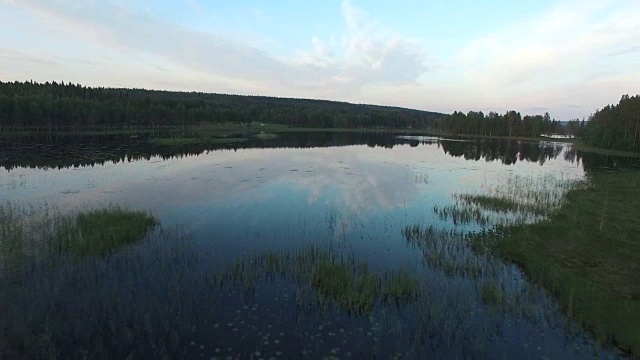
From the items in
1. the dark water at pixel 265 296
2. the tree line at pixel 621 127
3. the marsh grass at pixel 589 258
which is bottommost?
the dark water at pixel 265 296

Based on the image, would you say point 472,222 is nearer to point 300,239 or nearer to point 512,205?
point 512,205

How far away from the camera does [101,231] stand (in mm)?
18047

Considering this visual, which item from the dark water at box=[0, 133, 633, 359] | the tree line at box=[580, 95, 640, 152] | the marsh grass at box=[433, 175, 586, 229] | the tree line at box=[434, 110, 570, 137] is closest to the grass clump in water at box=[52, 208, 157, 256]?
the dark water at box=[0, 133, 633, 359]

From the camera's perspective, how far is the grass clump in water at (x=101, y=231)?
16.3 metres

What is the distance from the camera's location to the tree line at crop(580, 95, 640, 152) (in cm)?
7931

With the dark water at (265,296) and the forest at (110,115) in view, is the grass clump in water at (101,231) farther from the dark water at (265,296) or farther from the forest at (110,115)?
the forest at (110,115)

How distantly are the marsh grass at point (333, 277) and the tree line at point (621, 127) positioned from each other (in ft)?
295

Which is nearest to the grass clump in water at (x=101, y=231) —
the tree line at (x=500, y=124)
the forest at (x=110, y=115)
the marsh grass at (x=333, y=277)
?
the marsh grass at (x=333, y=277)

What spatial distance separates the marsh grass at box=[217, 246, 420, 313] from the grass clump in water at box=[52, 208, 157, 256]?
6.02m

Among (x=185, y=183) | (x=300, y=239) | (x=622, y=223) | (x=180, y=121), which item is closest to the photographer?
(x=300, y=239)

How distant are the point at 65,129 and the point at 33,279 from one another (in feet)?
414

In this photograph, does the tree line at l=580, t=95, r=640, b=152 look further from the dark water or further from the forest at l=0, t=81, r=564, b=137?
the dark water

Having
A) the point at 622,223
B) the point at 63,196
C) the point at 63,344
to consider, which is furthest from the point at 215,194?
the point at 622,223

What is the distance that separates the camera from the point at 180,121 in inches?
6196
